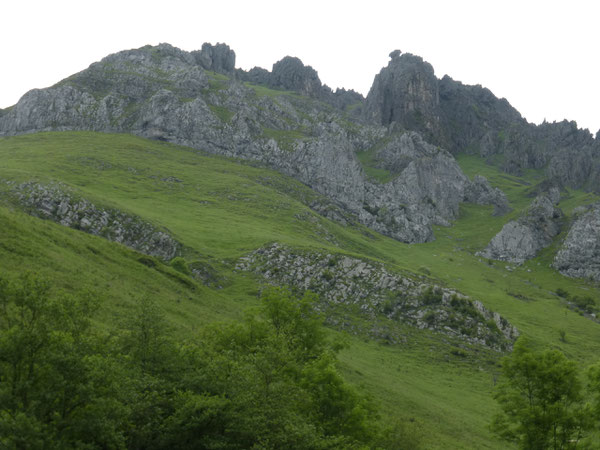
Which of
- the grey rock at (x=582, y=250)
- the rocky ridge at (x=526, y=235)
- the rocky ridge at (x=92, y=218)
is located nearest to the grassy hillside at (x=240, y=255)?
the rocky ridge at (x=92, y=218)

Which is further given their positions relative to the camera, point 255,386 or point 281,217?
point 281,217

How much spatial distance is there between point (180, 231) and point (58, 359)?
8152 cm

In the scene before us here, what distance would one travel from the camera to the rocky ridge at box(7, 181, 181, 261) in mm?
78938

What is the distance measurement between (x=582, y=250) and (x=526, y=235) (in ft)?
64.1

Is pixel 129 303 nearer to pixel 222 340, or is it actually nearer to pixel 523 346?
pixel 222 340

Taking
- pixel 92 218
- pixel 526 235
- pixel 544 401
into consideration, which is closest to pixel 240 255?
pixel 92 218

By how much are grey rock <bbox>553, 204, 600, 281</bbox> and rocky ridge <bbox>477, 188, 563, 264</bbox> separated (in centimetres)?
906

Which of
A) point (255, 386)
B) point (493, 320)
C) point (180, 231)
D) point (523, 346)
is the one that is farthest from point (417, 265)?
point (255, 386)

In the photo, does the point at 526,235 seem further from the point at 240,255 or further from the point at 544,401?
the point at 544,401

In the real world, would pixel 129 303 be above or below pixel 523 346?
below

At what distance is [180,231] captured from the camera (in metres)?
96.0

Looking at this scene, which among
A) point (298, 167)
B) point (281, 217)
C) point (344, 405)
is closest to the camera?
point (344, 405)

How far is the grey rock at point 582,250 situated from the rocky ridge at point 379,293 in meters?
92.1

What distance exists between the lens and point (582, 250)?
153125 millimetres
